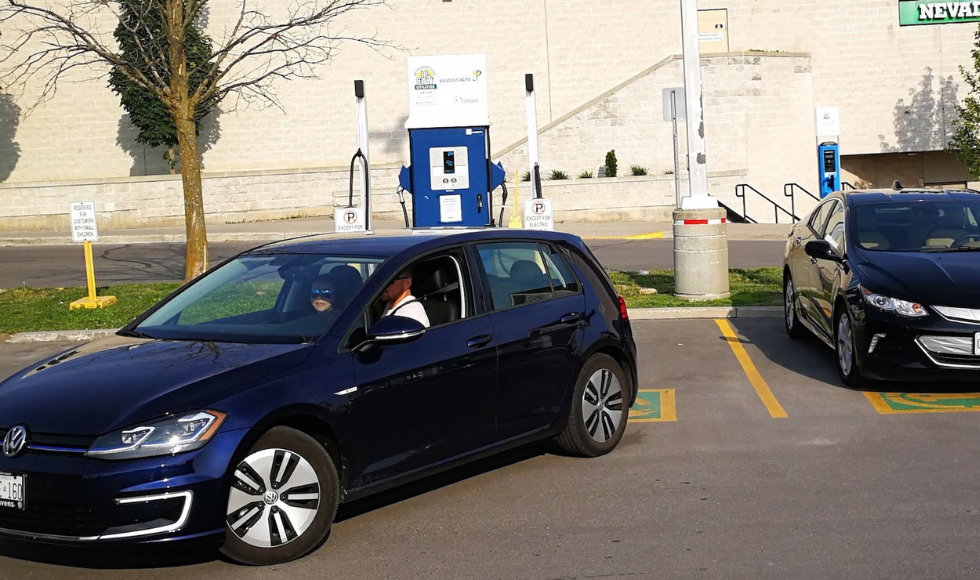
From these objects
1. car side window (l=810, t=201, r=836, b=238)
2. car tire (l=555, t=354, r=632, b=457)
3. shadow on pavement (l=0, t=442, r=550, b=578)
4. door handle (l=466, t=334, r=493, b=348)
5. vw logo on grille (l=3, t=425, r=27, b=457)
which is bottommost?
shadow on pavement (l=0, t=442, r=550, b=578)

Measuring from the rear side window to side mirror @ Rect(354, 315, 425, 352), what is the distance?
95cm

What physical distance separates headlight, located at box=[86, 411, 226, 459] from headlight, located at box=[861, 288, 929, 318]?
5.55m

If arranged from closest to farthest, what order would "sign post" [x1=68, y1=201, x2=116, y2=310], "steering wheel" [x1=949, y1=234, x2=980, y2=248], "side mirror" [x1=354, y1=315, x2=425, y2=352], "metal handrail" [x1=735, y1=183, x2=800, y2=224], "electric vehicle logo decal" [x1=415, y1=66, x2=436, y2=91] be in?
"side mirror" [x1=354, y1=315, x2=425, y2=352] → "steering wheel" [x1=949, y1=234, x2=980, y2=248] → "sign post" [x1=68, y1=201, x2=116, y2=310] → "electric vehicle logo decal" [x1=415, y1=66, x2=436, y2=91] → "metal handrail" [x1=735, y1=183, x2=800, y2=224]

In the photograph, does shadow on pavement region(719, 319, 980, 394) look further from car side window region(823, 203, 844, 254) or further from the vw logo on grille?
the vw logo on grille

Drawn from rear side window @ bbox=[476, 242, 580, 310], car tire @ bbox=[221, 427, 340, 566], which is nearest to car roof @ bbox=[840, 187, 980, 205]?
rear side window @ bbox=[476, 242, 580, 310]

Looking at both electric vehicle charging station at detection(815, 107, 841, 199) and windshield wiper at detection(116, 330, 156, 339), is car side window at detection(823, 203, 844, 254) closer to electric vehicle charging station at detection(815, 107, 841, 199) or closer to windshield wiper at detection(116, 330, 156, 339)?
windshield wiper at detection(116, 330, 156, 339)

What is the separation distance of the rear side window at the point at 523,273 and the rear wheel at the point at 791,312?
15.0 ft

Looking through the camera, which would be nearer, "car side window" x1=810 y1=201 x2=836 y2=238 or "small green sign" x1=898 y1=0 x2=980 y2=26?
"car side window" x1=810 y1=201 x2=836 y2=238

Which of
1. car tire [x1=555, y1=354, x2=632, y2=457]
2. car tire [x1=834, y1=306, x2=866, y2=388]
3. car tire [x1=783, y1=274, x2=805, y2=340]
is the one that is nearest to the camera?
car tire [x1=555, y1=354, x2=632, y2=457]

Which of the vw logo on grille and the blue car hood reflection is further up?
the blue car hood reflection

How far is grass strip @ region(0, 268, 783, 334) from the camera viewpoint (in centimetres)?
1327

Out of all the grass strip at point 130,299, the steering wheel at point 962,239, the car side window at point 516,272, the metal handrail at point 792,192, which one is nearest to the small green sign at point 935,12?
the metal handrail at point 792,192

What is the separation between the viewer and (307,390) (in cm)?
539

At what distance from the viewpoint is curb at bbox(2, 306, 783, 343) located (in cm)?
1259
